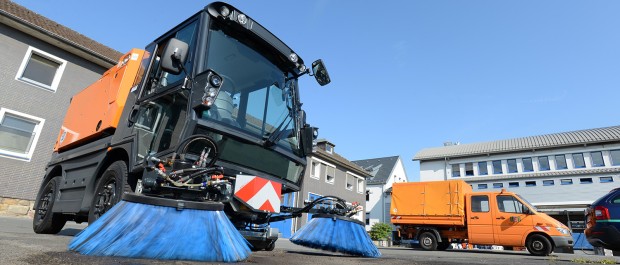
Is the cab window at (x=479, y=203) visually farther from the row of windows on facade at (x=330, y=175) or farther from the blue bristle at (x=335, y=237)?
the row of windows on facade at (x=330, y=175)

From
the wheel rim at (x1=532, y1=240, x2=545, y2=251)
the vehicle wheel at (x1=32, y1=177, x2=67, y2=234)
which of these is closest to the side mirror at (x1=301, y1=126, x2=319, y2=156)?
the vehicle wheel at (x1=32, y1=177, x2=67, y2=234)

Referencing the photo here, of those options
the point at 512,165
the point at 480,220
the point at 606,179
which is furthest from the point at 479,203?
the point at 512,165

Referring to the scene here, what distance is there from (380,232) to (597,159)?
22300 millimetres

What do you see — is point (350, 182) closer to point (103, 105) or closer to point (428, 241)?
point (428, 241)

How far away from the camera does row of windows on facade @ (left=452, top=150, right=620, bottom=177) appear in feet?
103

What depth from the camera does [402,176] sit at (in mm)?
46969

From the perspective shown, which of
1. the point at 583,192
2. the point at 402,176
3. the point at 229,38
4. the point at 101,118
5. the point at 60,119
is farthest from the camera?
the point at 402,176

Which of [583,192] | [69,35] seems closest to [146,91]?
[69,35]

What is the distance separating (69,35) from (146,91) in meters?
14.3

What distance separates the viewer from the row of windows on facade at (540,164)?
31398 millimetres

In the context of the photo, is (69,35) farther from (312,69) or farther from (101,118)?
(312,69)

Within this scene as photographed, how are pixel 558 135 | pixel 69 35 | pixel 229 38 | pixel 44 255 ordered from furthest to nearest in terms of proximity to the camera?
pixel 558 135
pixel 69 35
pixel 229 38
pixel 44 255

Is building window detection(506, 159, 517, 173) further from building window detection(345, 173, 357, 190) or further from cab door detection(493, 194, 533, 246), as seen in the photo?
cab door detection(493, 194, 533, 246)

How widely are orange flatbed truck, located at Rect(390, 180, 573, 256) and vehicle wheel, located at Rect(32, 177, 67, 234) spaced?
11.5m
